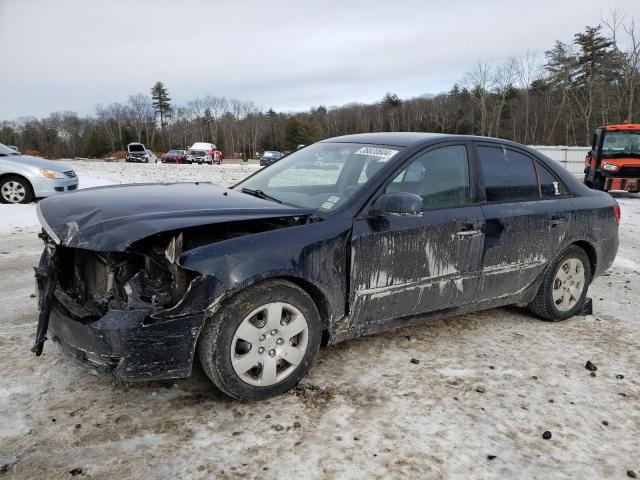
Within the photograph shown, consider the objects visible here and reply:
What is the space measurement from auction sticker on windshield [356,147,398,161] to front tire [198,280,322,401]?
1.24m

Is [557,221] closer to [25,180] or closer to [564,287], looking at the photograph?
[564,287]

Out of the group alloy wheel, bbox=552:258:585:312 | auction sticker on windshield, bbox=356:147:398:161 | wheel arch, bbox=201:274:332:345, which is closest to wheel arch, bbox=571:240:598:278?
alloy wheel, bbox=552:258:585:312

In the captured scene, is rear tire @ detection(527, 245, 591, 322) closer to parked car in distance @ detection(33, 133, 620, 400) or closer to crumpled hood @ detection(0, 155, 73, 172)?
parked car in distance @ detection(33, 133, 620, 400)

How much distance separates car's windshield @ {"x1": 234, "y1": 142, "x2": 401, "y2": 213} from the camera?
3531 millimetres

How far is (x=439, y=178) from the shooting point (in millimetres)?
3779

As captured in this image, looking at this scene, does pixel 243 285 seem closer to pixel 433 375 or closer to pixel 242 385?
pixel 242 385

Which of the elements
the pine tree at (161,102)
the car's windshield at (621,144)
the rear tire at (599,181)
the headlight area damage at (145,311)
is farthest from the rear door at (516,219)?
the pine tree at (161,102)

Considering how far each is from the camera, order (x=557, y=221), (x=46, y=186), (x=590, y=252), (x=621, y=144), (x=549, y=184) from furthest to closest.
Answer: (x=621, y=144) → (x=46, y=186) → (x=590, y=252) → (x=549, y=184) → (x=557, y=221)

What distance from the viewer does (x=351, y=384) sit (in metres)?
3.24

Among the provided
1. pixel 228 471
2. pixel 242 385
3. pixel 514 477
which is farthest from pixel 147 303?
pixel 514 477

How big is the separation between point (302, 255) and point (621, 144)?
51.2 feet

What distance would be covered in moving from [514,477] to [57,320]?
8.20 ft

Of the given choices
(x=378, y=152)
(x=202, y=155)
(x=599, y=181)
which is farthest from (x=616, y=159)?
(x=202, y=155)

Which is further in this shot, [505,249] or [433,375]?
[505,249]
